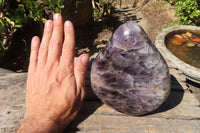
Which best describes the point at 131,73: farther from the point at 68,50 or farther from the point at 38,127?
the point at 38,127

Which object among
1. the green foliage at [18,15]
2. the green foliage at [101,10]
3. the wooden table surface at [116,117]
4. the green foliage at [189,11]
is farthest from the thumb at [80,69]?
the green foliage at [189,11]

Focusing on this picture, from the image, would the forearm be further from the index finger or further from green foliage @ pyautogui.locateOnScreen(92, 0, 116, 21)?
green foliage @ pyautogui.locateOnScreen(92, 0, 116, 21)

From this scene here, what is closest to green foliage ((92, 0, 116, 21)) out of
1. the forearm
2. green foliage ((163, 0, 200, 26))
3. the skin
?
green foliage ((163, 0, 200, 26))

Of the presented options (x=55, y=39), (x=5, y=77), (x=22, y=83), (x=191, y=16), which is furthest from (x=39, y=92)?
(x=191, y=16)

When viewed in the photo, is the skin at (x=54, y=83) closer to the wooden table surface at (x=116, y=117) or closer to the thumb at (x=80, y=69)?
the thumb at (x=80, y=69)

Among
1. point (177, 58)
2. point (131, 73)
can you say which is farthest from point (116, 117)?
point (177, 58)

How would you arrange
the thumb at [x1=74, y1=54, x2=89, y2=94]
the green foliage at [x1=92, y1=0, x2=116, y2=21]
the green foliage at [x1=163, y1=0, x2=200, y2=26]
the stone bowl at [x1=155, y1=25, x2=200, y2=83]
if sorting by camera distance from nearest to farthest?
the thumb at [x1=74, y1=54, x2=89, y2=94]
the stone bowl at [x1=155, y1=25, x2=200, y2=83]
the green foliage at [x1=163, y1=0, x2=200, y2=26]
the green foliage at [x1=92, y1=0, x2=116, y2=21]
